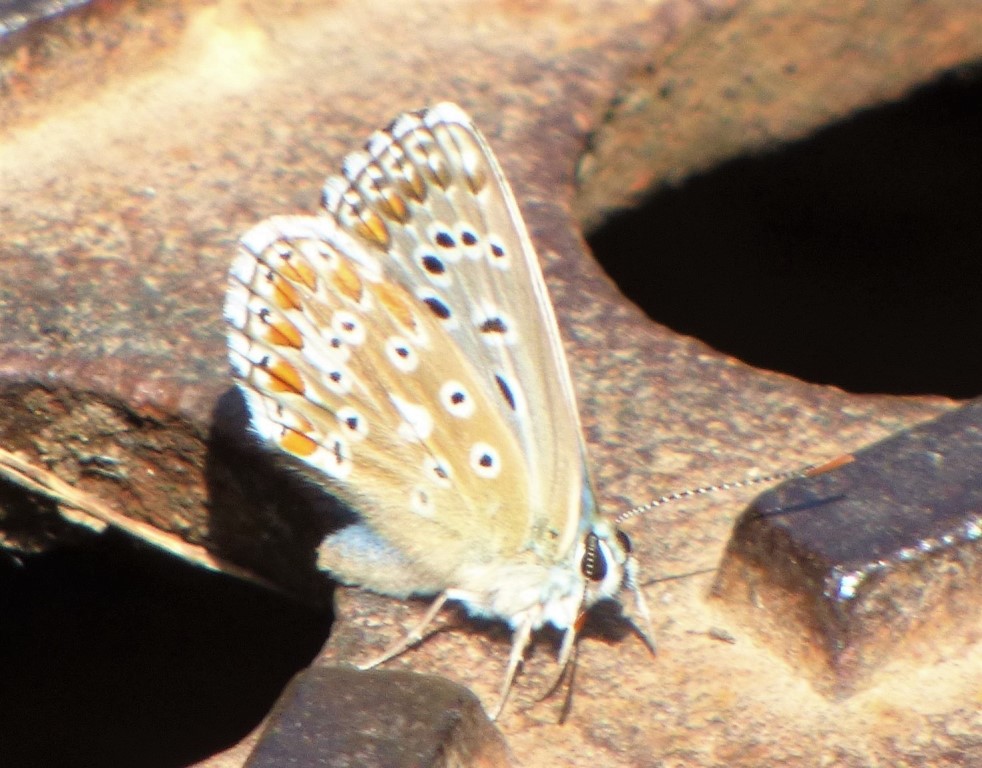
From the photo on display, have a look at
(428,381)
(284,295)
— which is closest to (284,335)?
(284,295)

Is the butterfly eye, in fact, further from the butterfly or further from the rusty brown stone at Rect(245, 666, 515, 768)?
the rusty brown stone at Rect(245, 666, 515, 768)

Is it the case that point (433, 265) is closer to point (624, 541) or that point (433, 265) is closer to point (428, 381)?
point (428, 381)

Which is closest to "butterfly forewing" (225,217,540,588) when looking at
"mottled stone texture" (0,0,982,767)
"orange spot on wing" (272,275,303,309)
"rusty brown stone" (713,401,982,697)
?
"orange spot on wing" (272,275,303,309)

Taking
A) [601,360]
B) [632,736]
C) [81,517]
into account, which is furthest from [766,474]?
[81,517]

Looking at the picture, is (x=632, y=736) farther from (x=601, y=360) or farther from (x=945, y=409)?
(x=945, y=409)

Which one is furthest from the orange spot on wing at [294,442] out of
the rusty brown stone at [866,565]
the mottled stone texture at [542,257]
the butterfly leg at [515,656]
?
the rusty brown stone at [866,565]

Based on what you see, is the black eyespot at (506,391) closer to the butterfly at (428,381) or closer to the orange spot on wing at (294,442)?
A: the butterfly at (428,381)
